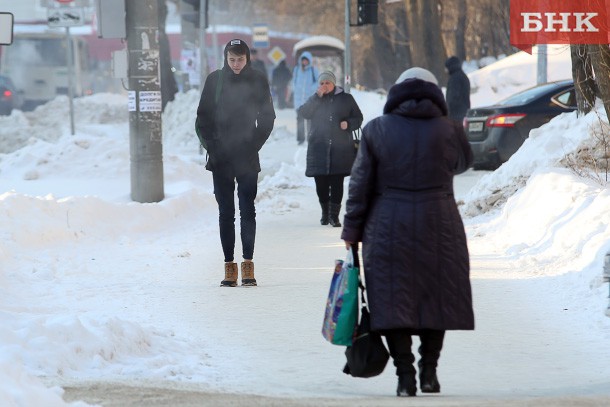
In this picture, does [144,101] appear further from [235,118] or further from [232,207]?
[235,118]

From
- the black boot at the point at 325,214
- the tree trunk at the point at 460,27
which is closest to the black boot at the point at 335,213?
the black boot at the point at 325,214

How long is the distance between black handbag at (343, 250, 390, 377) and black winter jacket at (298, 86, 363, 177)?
8106mm

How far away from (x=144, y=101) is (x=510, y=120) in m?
7.27

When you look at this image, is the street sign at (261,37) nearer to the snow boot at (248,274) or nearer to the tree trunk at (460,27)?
the tree trunk at (460,27)

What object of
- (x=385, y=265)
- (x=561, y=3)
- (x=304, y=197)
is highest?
(x=561, y=3)

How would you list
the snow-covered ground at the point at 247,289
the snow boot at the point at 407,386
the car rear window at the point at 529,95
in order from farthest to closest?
the car rear window at the point at 529,95 → the snow-covered ground at the point at 247,289 → the snow boot at the point at 407,386

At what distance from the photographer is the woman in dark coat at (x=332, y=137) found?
14359mm

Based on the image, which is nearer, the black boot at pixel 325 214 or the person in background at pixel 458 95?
the black boot at pixel 325 214

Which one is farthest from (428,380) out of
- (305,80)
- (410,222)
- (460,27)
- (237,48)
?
(460,27)

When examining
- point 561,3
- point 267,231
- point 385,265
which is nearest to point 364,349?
point 385,265

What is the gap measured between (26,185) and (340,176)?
4639mm

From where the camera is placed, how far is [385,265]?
6176 mm

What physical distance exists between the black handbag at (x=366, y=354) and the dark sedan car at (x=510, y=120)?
14.4m

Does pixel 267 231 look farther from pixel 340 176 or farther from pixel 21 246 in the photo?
pixel 21 246
